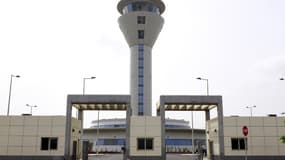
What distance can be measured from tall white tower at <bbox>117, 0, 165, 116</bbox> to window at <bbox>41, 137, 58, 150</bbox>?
43335 mm

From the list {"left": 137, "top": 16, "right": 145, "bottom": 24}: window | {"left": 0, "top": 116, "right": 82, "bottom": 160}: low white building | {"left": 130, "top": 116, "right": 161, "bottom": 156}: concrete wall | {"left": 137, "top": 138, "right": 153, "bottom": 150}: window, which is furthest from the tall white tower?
{"left": 0, "top": 116, "right": 82, "bottom": 160}: low white building

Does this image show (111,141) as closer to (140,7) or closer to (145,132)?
(140,7)

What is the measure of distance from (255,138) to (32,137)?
26520 millimetres

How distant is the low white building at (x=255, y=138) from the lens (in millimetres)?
37062

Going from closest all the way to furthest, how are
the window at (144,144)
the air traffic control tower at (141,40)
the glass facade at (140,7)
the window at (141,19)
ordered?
the window at (144,144) → the window at (141,19) → the air traffic control tower at (141,40) → the glass facade at (140,7)

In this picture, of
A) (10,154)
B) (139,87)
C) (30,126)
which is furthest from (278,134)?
(139,87)

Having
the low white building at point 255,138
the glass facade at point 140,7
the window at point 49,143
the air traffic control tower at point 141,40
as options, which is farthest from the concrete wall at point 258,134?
the glass facade at point 140,7

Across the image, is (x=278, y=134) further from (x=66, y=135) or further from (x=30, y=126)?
(x=30, y=126)

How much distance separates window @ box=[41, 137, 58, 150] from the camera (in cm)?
3706

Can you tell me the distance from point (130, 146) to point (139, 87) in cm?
4366

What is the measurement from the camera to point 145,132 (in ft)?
123

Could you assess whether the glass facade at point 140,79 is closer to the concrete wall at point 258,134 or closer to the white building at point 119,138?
the white building at point 119,138

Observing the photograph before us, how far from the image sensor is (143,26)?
7781 centimetres

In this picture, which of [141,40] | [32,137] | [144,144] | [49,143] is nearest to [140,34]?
[141,40]
